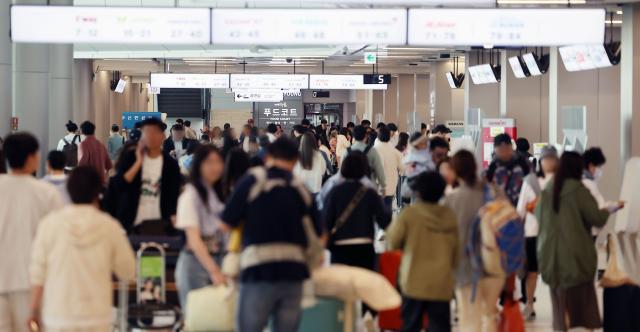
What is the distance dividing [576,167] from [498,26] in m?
3.57

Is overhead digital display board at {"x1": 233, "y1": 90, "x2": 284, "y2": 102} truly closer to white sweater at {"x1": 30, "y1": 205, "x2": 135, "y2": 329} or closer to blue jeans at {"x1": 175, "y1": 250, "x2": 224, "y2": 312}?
blue jeans at {"x1": 175, "y1": 250, "x2": 224, "y2": 312}

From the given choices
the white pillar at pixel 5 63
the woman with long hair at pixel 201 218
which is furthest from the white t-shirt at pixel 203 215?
the white pillar at pixel 5 63

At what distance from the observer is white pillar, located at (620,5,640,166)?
41.5 feet

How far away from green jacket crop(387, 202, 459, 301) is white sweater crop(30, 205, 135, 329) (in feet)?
6.31

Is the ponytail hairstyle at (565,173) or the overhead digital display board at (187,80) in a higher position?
the overhead digital display board at (187,80)

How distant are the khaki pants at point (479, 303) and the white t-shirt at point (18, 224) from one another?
9.15 ft

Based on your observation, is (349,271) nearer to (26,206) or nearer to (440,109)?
(26,206)

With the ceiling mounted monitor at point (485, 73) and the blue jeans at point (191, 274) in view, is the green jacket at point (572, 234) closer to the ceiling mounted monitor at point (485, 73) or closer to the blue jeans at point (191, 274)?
the blue jeans at point (191, 274)

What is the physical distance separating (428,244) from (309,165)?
539cm

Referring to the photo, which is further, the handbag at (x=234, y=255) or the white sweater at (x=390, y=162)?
the white sweater at (x=390, y=162)

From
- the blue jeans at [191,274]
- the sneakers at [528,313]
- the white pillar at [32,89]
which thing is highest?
the white pillar at [32,89]

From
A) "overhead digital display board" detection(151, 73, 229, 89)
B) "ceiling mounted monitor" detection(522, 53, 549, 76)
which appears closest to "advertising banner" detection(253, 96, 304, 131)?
"overhead digital display board" detection(151, 73, 229, 89)

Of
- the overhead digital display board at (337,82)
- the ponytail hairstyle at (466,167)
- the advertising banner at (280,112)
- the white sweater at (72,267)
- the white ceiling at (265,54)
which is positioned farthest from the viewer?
the advertising banner at (280,112)

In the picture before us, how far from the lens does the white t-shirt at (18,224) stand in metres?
5.99
